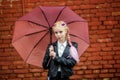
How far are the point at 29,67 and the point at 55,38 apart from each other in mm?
2514

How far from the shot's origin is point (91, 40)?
7223mm

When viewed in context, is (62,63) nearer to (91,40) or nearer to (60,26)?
(60,26)

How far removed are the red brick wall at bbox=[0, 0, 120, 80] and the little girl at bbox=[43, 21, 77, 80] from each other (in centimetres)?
258

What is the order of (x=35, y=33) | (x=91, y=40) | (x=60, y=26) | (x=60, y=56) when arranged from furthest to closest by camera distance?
1. (x=91, y=40)
2. (x=35, y=33)
3. (x=60, y=56)
4. (x=60, y=26)

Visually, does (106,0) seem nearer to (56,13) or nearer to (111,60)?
(111,60)

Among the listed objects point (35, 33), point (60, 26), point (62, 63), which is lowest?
point (62, 63)

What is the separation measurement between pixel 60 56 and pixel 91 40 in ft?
8.72

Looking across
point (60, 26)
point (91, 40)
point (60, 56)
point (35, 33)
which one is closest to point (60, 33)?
point (60, 26)

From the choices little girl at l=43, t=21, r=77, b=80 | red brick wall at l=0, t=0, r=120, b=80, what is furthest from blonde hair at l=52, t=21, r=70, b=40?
red brick wall at l=0, t=0, r=120, b=80

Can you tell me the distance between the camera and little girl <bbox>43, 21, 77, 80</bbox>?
14.8 ft

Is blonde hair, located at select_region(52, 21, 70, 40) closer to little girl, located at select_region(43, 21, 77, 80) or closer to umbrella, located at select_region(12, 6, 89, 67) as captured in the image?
little girl, located at select_region(43, 21, 77, 80)

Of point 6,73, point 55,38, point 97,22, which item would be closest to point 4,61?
point 6,73

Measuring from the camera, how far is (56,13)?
16.0 feet

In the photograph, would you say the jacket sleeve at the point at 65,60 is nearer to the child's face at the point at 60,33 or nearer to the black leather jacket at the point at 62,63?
the black leather jacket at the point at 62,63
